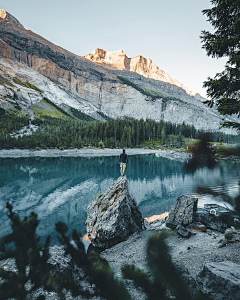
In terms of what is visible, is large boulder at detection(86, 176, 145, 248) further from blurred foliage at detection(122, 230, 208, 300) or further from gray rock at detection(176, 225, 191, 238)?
blurred foliage at detection(122, 230, 208, 300)

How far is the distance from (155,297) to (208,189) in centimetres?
263

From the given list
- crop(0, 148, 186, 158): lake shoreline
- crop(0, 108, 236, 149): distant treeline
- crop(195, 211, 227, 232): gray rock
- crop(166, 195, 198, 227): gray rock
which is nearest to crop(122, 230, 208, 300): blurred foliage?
crop(166, 195, 198, 227): gray rock

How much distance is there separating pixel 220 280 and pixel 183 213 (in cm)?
1169

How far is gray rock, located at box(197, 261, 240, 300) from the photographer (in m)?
4.80

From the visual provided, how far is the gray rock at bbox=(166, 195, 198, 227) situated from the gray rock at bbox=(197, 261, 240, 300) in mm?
10432

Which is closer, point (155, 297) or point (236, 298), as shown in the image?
point (155, 297)

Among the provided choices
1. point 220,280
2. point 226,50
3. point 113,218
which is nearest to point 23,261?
point 220,280

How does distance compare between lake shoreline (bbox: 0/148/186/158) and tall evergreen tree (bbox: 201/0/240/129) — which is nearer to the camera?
tall evergreen tree (bbox: 201/0/240/129)

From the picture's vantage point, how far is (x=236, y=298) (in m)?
4.76

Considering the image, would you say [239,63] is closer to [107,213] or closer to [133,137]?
[107,213]

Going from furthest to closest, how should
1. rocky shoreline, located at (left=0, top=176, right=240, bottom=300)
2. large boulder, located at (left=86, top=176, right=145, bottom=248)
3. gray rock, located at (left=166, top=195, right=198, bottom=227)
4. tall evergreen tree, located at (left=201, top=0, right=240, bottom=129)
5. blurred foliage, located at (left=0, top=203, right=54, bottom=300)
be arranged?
gray rock, located at (left=166, top=195, right=198, bottom=227) → large boulder, located at (left=86, top=176, right=145, bottom=248) → rocky shoreline, located at (left=0, top=176, right=240, bottom=300) → tall evergreen tree, located at (left=201, top=0, right=240, bottom=129) → blurred foliage, located at (left=0, top=203, right=54, bottom=300)

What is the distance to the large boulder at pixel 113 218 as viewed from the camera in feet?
44.5

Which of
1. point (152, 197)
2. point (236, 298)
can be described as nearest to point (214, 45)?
point (236, 298)

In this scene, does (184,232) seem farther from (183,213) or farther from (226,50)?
(226,50)
